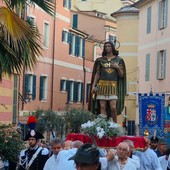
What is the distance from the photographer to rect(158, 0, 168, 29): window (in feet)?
129

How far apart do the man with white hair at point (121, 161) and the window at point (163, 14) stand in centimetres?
2960

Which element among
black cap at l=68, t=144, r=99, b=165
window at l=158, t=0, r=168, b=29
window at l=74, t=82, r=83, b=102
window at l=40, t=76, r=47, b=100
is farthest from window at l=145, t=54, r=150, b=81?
black cap at l=68, t=144, r=99, b=165

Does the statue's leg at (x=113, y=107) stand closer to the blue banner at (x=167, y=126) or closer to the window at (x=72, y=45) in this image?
the blue banner at (x=167, y=126)

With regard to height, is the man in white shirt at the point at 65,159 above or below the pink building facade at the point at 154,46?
below

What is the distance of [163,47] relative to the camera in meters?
39.5

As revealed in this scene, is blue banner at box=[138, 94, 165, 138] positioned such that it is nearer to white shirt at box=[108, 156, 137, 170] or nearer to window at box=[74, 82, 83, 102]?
white shirt at box=[108, 156, 137, 170]

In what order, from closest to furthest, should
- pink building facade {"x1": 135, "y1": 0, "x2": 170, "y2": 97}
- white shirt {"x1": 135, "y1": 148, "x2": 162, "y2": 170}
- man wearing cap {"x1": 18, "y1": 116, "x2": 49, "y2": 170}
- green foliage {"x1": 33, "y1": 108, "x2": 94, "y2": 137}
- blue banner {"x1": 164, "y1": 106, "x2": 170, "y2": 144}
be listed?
man wearing cap {"x1": 18, "y1": 116, "x2": 49, "y2": 170}
white shirt {"x1": 135, "y1": 148, "x2": 162, "y2": 170}
blue banner {"x1": 164, "y1": 106, "x2": 170, "y2": 144}
green foliage {"x1": 33, "y1": 108, "x2": 94, "y2": 137}
pink building facade {"x1": 135, "y1": 0, "x2": 170, "y2": 97}

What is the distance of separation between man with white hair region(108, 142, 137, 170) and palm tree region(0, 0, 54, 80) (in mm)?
4052

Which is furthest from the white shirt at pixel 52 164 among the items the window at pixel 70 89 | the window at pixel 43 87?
the window at pixel 70 89

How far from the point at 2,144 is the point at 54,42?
1183 inches

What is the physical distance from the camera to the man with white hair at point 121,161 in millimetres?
9898

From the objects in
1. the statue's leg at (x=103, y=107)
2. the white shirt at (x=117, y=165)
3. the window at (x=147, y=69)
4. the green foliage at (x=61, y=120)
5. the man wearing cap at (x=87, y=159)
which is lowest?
the green foliage at (x=61, y=120)

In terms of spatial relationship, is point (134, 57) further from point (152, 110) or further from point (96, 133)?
point (96, 133)

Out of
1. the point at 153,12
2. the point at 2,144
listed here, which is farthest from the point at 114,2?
the point at 2,144
